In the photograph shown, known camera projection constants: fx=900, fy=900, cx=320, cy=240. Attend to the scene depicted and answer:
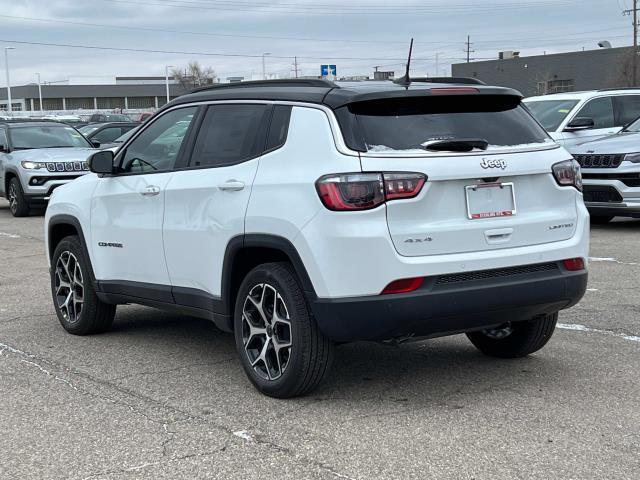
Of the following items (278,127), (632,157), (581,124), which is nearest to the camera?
(278,127)

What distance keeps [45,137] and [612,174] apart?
1109cm

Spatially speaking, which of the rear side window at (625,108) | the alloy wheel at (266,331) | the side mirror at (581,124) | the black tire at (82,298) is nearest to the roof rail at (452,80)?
the alloy wheel at (266,331)

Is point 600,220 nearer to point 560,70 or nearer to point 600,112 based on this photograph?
point 600,112

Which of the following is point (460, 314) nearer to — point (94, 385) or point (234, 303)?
point (234, 303)

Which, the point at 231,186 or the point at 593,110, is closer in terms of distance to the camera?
the point at 231,186

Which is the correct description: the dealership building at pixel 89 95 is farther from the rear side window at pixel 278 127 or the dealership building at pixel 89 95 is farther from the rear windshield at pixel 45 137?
the rear side window at pixel 278 127

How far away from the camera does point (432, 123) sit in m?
4.95

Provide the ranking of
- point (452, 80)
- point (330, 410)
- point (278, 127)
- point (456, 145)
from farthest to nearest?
point (452, 80)
point (278, 127)
point (330, 410)
point (456, 145)

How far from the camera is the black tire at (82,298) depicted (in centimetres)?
680

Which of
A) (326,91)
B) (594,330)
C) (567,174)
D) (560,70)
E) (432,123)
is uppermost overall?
(560,70)

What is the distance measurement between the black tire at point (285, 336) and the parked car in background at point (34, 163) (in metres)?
11.9

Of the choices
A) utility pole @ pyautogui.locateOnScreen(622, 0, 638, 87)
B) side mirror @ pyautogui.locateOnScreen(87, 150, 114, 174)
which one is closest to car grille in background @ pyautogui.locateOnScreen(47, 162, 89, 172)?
side mirror @ pyautogui.locateOnScreen(87, 150, 114, 174)

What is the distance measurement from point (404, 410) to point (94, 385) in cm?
195

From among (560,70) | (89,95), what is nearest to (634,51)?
(560,70)
